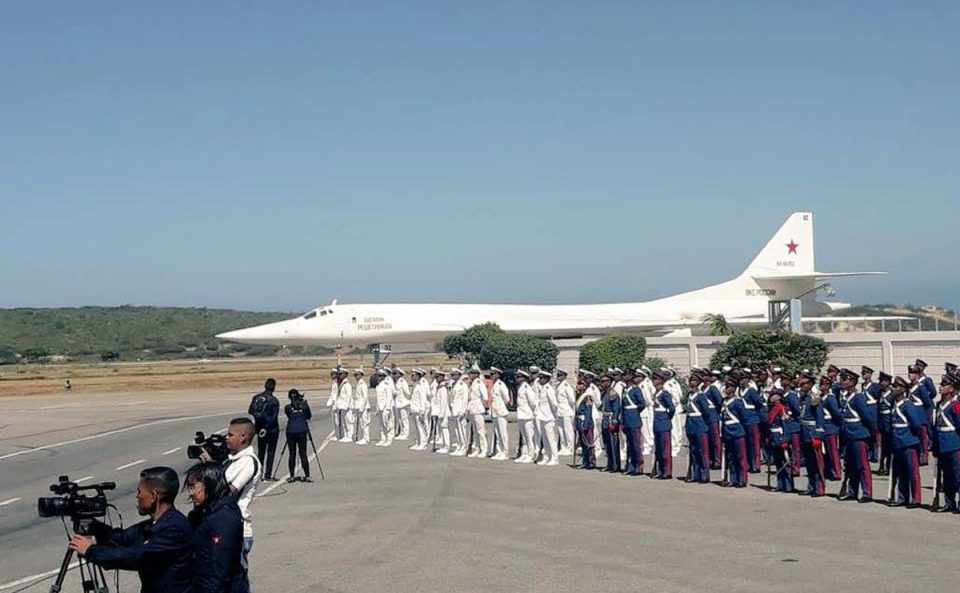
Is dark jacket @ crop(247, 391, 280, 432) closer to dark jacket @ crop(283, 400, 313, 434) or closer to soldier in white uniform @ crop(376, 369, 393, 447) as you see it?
dark jacket @ crop(283, 400, 313, 434)

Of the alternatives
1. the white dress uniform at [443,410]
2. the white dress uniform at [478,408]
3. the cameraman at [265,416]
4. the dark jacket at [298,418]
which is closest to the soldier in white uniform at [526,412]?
the white dress uniform at [478,408]

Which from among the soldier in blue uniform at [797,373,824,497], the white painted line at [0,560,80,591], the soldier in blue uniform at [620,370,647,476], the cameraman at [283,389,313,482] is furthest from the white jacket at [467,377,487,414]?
the white painted line at [0,560,80,591]

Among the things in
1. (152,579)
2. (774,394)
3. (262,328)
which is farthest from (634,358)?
(152,579)

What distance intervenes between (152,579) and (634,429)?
12.6 metres

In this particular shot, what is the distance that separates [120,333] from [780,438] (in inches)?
5382

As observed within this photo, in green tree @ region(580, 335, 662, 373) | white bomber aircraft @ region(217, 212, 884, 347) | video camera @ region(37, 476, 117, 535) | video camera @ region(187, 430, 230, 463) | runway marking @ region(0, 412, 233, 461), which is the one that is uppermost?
white bomber aircraft @ region(217, 212, 884, 347)

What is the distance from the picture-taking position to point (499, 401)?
2105 centimetres

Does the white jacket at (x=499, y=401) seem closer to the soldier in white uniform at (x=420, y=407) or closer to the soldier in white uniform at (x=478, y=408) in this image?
the soldier in white uniform at (x=478, y=408)

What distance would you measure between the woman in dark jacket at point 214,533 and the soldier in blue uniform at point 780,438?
34.1ft

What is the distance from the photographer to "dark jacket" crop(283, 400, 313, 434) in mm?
17172

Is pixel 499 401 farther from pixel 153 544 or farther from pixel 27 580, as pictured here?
pixel 153 544

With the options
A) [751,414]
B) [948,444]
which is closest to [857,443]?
[948,444]

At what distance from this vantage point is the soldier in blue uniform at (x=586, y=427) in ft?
61.9

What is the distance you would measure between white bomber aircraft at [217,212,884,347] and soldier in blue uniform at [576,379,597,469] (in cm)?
3132
